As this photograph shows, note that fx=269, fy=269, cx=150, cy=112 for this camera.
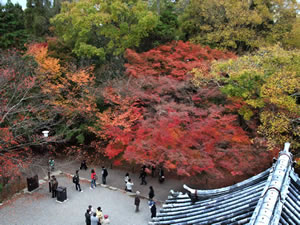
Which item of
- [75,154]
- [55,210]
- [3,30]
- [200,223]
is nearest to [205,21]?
[75,154]

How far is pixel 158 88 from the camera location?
18719 millimetres

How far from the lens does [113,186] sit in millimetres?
17391

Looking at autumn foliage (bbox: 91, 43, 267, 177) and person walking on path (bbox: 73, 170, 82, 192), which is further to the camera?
person walking on path (bbox: 73, 170, 82, 192)

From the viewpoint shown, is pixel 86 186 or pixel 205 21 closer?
pixel 86 186

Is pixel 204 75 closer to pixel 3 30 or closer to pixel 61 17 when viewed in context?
pixel 61 17

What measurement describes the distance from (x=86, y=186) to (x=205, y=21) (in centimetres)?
1838

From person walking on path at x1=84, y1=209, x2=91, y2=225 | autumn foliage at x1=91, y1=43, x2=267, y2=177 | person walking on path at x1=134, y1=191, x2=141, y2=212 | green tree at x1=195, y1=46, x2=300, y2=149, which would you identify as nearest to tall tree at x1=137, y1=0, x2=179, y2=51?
autumn foliage at x1=91, y1=43, x2=267, y2=177

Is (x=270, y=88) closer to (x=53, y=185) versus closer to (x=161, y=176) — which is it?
(x=161, y=176)

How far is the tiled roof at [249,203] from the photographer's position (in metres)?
4.96

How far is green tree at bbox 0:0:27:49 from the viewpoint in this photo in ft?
81.7

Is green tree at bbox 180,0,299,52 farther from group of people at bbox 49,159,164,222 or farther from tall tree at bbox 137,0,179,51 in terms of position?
group of people at bbox 49,159,164,222

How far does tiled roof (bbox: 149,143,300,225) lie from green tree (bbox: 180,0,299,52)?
1903cm

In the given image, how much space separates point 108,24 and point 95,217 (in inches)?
650

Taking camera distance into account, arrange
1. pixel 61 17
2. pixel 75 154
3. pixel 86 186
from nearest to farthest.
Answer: pixel 86 186
pixel 75 154
pixel 61 17
